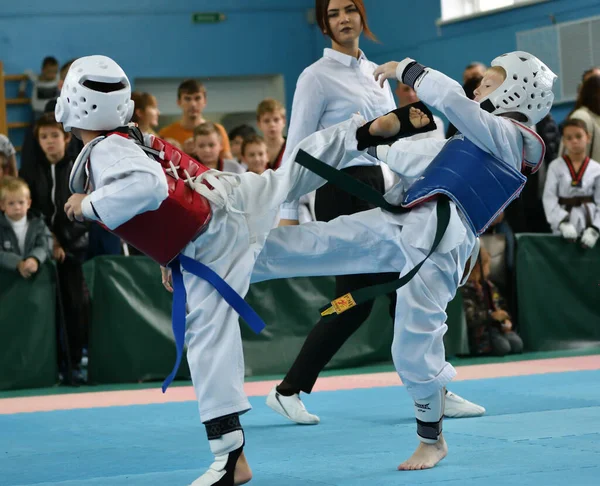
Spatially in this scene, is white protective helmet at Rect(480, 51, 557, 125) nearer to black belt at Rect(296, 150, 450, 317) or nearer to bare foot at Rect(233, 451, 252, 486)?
black belt at Rect(296, 150, 450, 317)

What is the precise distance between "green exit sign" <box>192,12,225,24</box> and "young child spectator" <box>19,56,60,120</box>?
8.27 feet

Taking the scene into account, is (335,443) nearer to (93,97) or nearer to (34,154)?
(93,97)

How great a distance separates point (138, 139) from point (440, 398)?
144 cm

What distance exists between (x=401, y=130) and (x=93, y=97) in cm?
107

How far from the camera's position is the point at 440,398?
12.0 ft

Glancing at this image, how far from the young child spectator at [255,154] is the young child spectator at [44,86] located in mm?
6874

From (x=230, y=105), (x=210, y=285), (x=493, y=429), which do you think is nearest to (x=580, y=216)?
(x=493, y=429)

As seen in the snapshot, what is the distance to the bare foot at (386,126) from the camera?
3.46 m

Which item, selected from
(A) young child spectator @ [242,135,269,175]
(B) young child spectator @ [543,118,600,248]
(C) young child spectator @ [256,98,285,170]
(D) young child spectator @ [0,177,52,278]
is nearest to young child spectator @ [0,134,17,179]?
(D) young child spectator @ [0,177,52,278]

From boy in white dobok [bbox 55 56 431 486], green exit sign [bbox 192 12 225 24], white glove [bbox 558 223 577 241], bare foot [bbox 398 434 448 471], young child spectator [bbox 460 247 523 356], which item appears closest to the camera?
boy in white dobok [bbox 55 56 431 486]

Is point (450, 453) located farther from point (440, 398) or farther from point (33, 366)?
point (33, 366)

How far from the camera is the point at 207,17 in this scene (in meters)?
15.7

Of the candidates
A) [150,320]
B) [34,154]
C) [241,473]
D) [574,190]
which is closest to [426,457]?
[241,473]

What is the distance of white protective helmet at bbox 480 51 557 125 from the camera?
3664mm
